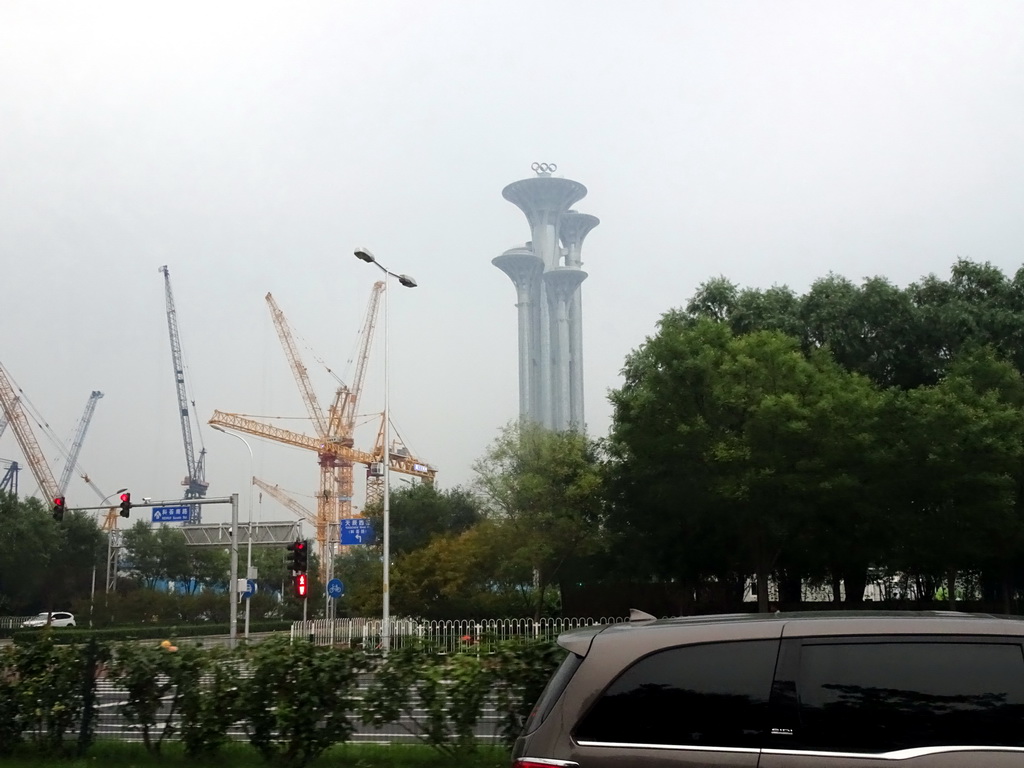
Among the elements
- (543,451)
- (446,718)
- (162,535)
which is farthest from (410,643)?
(162,535)

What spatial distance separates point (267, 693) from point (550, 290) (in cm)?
13334

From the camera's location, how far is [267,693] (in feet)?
28.0

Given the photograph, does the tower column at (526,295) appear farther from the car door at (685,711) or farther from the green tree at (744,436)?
the car door at (685,711)

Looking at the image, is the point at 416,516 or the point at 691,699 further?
the point at 416,516

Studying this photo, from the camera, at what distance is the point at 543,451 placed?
110 feet

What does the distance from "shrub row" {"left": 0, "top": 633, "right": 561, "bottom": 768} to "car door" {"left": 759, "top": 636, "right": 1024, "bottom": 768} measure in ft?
12.9

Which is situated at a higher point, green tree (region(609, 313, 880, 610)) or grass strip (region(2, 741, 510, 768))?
green tree (region(609, 313, 880, 610))

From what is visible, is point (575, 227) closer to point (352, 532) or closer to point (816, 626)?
point (352, 532)

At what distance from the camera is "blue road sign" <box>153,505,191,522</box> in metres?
36.7

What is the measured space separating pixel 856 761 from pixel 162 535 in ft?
231

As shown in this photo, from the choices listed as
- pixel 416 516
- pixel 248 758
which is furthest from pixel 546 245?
pixel 248 758

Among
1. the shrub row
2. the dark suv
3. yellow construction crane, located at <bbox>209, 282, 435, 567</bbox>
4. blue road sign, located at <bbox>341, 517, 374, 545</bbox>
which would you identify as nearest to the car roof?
the dark suv

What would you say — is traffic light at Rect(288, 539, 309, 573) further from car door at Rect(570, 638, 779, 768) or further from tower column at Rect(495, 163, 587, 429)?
tower column at Rect(495, 163, 587, 429)

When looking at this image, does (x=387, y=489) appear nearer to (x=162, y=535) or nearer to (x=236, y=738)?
(x=236, y=738)
